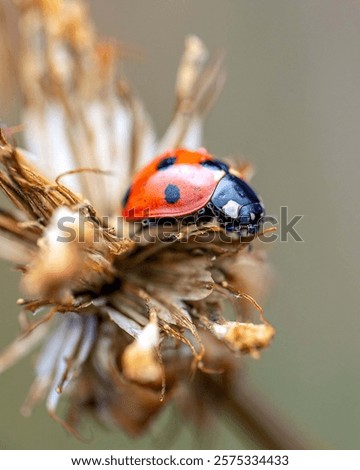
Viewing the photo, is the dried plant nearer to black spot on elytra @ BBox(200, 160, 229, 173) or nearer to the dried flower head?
the dried flower head

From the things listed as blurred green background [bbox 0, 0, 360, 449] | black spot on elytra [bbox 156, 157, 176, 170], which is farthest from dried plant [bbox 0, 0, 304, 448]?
blurred green background [bbox 0, 0, 360, 449]

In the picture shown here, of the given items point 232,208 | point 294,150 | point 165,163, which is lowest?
point 232,208

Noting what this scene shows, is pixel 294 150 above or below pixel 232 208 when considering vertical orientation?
above

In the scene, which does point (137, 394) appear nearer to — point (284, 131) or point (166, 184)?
point (166, 184)

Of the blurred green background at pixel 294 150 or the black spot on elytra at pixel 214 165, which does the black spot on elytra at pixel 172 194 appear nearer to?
the black spot on elytra at pixel 214 165

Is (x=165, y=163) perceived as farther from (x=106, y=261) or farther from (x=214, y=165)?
(x=106, y=261)

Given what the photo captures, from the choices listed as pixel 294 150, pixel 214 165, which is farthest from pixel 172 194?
pixel 294 150

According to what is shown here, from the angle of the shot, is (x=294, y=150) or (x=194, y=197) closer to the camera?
(x=194, y=197)

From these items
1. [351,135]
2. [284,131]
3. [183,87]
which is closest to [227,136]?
[284,131]
